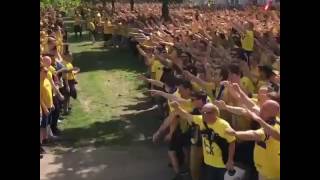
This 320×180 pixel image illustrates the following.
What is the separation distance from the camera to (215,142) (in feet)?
19.9

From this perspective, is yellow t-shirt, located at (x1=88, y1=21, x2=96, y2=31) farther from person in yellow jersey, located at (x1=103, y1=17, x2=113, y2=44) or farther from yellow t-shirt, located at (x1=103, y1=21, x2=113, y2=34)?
yellow t-shirt, located at (x1=103, y1=21, x2=113, y2=34)

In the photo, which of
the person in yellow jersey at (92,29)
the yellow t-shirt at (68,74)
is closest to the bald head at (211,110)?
the yellow t-shirt at (68,74)

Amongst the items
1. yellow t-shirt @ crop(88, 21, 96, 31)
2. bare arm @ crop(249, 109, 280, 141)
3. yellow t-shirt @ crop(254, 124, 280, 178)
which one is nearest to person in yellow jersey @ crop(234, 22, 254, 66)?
yellow t-shirt @ crop(254, 124, 280, 178)

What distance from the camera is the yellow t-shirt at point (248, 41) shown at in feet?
37.8

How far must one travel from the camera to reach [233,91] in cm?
645

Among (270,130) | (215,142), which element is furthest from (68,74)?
(270,130)

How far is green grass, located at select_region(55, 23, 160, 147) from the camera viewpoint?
10820 mm

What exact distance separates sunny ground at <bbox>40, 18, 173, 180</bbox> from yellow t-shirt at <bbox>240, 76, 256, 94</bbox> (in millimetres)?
1731
